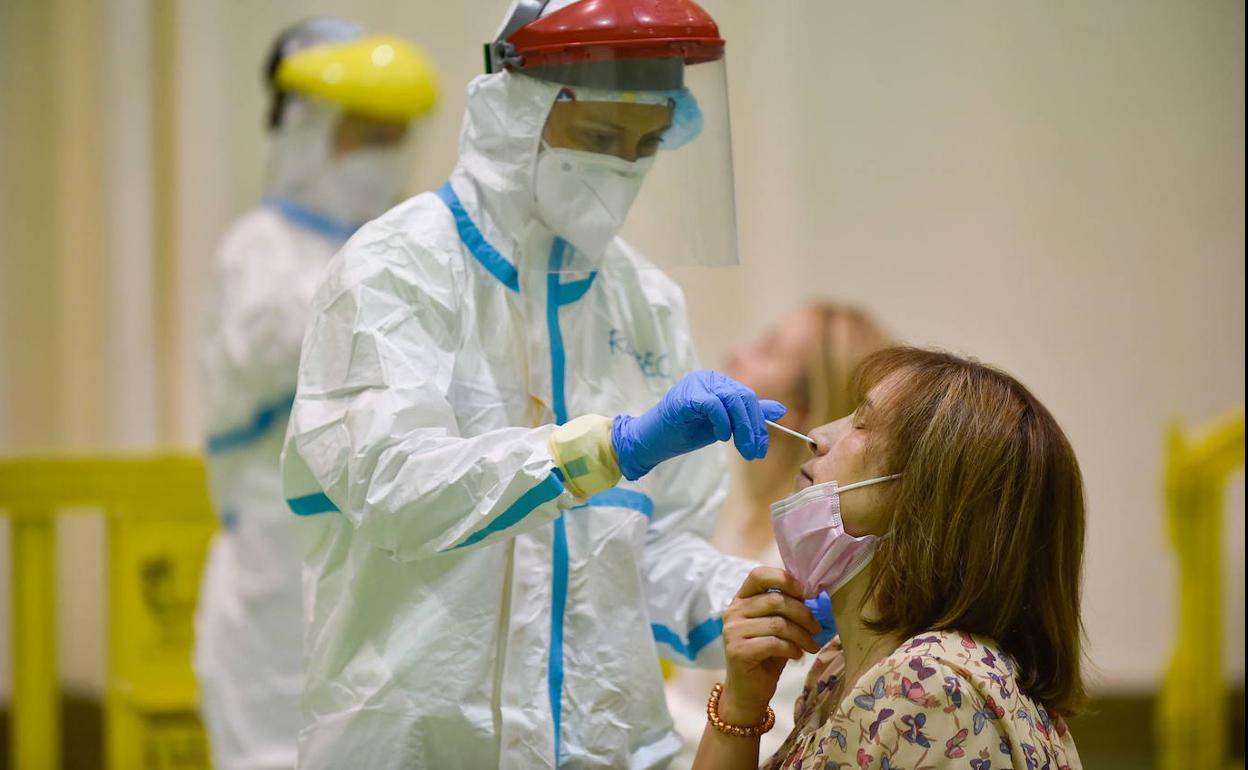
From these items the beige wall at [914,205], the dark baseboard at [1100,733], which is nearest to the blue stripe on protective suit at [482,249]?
the beige wall at [914,205]

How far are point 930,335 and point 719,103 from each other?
2390mm

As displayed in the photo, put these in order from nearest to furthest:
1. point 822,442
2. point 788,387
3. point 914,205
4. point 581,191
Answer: point 822,442 → point 581,191 → point 788,387 → point 914,205

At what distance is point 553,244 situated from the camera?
1799 mm

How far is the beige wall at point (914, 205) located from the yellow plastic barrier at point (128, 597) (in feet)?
1.81

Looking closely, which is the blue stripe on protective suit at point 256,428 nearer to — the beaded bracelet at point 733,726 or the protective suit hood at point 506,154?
the protective suit hood at point 506,154

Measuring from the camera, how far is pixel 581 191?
1.75 metres

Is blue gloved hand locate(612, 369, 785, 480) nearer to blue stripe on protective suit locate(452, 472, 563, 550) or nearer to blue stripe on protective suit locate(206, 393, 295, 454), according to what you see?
blue stripe on protective suit locate(452, 472, 563, 550)

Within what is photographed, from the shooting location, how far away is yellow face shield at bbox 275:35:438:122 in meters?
3.41

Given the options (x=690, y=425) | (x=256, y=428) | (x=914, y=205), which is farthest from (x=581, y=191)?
(x=914, y=205)

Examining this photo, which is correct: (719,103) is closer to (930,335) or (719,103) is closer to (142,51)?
(930,335)

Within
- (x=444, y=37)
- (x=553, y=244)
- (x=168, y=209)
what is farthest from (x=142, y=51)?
(x=553, y=244)

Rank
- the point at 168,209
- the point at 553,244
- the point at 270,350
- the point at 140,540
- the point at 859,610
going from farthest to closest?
the point at 168,209
the point at 140,540
the point at 270,350
the point at 553,244
the point at 859,610

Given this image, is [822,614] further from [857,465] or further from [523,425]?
[523,425]

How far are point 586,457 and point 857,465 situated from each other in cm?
33
